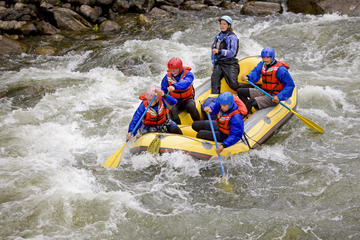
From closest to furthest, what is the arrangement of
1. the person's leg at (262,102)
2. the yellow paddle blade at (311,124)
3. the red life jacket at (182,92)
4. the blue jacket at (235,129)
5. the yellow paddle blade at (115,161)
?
the blue jacket at (235,129) < the yellow paddle blade at (115,161) < the red life jacket at (182,92) < the person's leg at (262,102) < the yellow paddle blade at (311,124)

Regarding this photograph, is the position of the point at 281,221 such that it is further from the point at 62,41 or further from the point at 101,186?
the point at 62,41

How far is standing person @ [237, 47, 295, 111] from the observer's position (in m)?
5.72

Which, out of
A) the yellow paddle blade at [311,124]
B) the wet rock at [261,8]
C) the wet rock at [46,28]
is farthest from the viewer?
the wet rock at [261,8]

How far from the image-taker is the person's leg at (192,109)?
5.82m

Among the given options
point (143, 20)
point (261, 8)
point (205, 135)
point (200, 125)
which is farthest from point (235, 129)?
point (261, 8)

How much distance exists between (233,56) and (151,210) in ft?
10.6

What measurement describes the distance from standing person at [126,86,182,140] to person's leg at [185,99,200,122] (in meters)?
0.38

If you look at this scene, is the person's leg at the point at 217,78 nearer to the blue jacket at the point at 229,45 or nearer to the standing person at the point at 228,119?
the blue jacket at the point at 229,45

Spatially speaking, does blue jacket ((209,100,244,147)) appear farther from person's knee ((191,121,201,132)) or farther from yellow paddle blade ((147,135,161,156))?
yellow paddle blade ((147,135,161,156))

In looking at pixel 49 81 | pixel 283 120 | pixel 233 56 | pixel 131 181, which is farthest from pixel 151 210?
pixel 49 81

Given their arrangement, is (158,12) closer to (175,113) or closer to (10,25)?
(10,25)

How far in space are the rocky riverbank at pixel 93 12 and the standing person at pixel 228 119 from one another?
23.0 feet

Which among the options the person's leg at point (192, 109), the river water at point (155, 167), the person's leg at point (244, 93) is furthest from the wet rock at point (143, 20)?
the person's leg at point (192, 109)

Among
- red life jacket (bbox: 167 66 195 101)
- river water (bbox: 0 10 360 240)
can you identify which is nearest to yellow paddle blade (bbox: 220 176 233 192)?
river water (bbox: 0 10 360 240)
